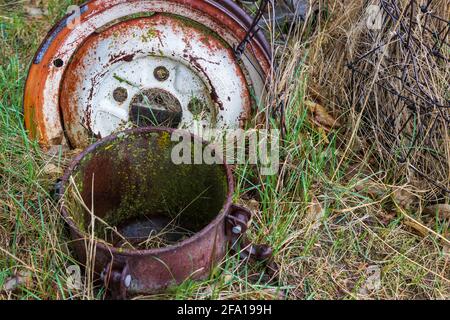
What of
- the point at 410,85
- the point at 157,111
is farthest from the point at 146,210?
the point at 410,85

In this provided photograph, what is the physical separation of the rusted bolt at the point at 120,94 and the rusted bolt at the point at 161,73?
0.16 metres

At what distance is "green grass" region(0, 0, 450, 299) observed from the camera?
6.92 ft

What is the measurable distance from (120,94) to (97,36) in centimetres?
28

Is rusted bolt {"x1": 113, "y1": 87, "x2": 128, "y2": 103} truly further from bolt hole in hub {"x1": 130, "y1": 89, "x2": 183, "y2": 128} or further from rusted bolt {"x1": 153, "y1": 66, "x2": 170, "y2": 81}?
rusted bolt {"x1": 153, "y1": 66, "x2": 170, "y2": 81}

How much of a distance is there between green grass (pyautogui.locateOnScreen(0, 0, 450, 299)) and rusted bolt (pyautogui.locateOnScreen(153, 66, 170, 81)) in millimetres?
523

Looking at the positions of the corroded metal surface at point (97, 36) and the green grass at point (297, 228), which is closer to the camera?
the green grass at point (297, 228)

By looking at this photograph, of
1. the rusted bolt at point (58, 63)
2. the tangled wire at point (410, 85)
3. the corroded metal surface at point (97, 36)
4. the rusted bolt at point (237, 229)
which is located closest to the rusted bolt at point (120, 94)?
the corroded metal surface at point (97, 36)

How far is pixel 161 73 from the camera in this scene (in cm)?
257

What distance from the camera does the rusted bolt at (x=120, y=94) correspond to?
8.49 ft

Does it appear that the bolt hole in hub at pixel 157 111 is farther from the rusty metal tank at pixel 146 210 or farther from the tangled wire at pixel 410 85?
the tangled wire at pixel 410 85

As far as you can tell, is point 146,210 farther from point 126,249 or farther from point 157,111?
point 126,249

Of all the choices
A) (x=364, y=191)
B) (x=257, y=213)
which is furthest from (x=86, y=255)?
(x=364, y=191)

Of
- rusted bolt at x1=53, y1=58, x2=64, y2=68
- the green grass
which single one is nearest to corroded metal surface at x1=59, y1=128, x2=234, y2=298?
the green grass

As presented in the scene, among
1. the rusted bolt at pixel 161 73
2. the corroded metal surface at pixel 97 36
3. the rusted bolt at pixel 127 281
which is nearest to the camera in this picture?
the rusted bolt at pixel 127 281
